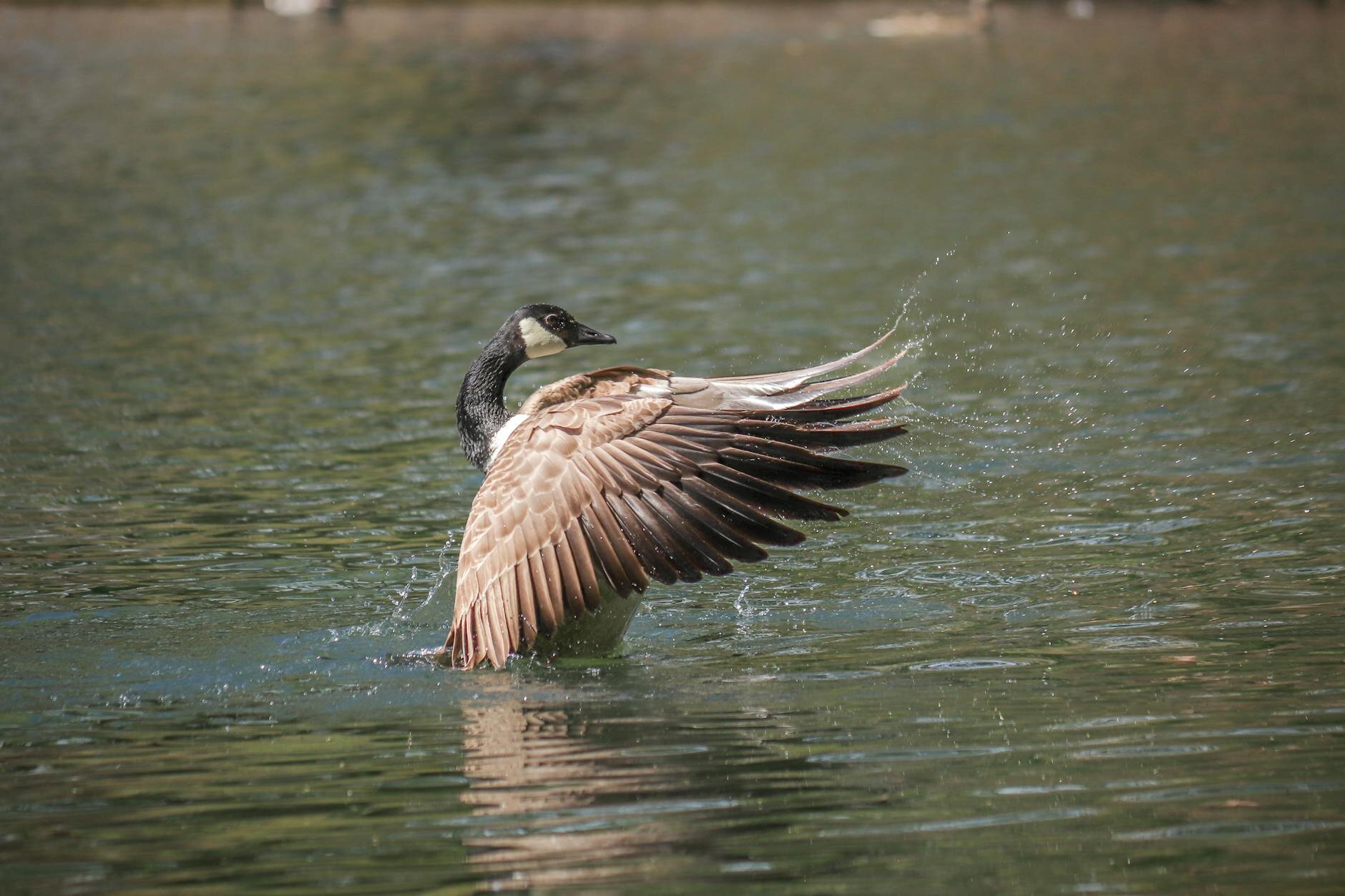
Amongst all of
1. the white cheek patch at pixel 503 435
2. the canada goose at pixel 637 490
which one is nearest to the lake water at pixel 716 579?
the canada goose at pixel 637 490

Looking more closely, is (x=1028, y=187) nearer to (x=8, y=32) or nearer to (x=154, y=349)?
(x=154, y=349)

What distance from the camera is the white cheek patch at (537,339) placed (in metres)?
8.91

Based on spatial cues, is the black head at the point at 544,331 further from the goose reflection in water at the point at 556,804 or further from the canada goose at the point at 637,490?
the goose reflection in water at the point at 556,804

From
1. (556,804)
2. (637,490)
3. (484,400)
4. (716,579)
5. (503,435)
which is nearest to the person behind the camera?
(556,804)

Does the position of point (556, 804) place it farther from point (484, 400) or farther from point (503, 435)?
point (484, 400)

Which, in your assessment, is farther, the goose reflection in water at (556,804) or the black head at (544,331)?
the black head at (544,331)

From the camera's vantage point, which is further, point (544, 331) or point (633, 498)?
point (544, 331)

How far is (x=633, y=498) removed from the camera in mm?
7559

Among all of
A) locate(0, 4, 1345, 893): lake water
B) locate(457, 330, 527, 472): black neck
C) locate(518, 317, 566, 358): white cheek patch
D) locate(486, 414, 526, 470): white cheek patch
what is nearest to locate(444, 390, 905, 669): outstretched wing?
locate(486, 414, 526, 470): white cheek patch

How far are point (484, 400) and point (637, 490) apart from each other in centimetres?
155

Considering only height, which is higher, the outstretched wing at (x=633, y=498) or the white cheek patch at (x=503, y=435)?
the white cheek patch at (x=503, y=435)

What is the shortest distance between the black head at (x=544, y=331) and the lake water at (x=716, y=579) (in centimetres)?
162

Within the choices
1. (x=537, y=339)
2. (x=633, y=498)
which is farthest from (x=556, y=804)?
(x=537, y=339)

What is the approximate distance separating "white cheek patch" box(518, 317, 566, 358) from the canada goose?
3.05 feet
